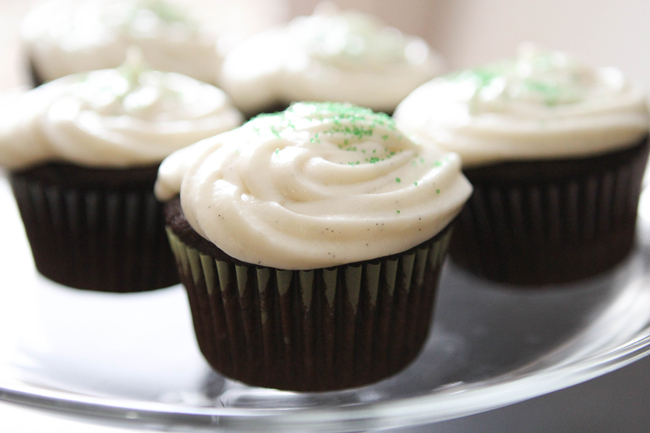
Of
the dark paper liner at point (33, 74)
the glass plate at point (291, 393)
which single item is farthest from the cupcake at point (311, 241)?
the dark paper liner at point (33, 74)

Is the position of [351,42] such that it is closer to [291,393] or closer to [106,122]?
[106,122]

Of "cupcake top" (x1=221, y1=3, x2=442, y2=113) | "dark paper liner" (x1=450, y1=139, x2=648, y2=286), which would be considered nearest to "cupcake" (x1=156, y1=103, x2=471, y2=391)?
"dark paper liner" (x1=450, y1=139, x2=648, y2=286)

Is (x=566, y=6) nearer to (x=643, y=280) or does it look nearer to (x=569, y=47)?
(x=569, y=47)

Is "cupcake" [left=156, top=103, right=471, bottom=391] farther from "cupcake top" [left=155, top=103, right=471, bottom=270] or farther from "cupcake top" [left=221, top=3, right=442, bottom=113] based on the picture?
"cupcake top" [left=221, top=3, right=442, bottom=113]

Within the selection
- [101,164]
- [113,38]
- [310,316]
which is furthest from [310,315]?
[113,38]

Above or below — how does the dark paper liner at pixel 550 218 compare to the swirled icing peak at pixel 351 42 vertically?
below

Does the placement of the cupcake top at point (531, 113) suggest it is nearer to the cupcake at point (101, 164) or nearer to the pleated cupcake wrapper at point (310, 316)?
the pleated cupcake wrapper at point (310, 316)
